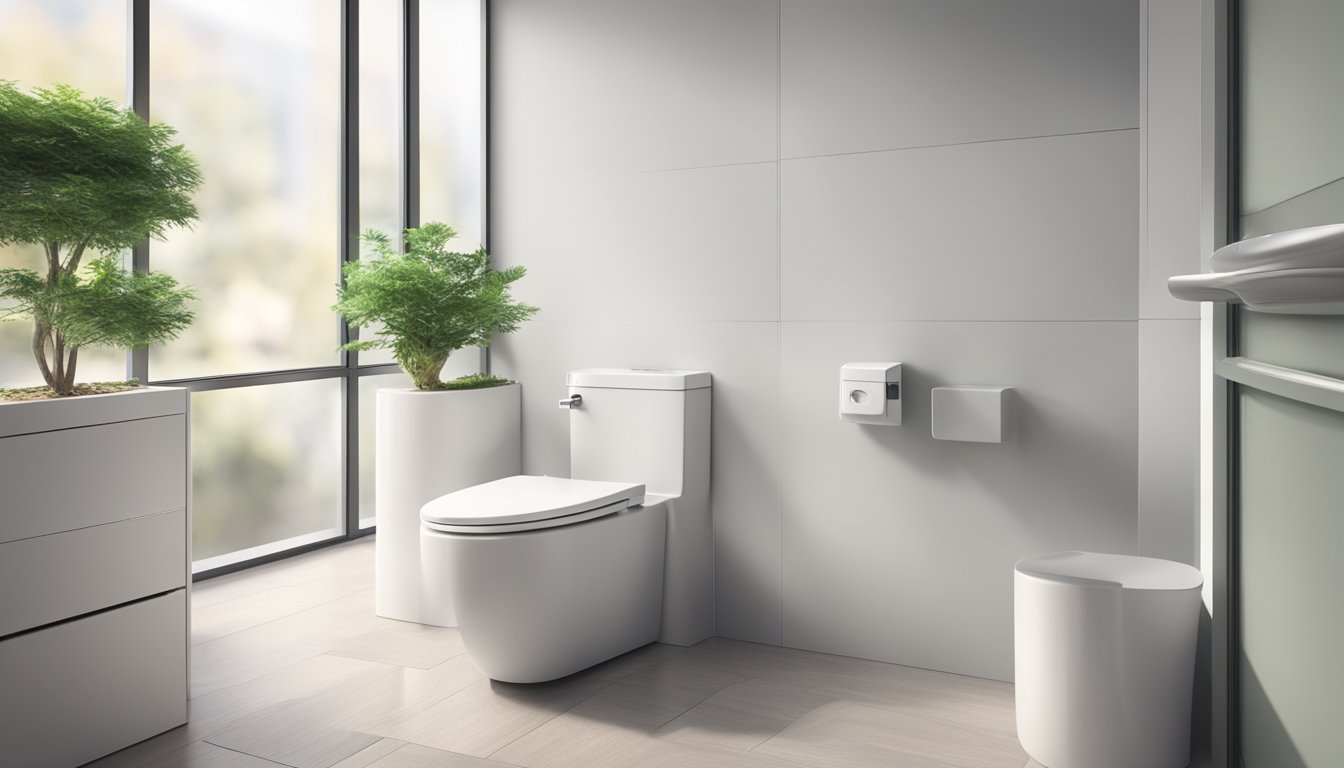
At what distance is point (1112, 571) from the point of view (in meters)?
2.02

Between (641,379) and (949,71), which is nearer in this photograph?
(949,71)

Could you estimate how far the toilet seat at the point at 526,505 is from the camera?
2.30 metres

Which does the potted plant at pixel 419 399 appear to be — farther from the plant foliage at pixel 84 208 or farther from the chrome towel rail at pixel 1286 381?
the chrome towel rail at pixel 1286 381

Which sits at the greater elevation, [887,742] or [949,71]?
[949,71]

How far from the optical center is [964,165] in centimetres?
252

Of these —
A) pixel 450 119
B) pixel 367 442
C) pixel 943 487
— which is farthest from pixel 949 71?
pixel 367 442

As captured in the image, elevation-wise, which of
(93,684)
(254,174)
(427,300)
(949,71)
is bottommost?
(93,684)

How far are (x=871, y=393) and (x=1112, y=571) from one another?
74 centimetres

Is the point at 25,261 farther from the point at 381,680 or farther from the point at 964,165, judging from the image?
the point at 964,165

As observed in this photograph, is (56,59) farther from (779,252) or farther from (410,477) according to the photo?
(779,252)

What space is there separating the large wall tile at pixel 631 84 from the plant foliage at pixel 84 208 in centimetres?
128

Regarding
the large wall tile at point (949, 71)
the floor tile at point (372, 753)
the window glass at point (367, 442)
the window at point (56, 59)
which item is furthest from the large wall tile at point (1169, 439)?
the window at point (56, 59)

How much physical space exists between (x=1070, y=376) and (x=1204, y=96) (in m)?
0.89

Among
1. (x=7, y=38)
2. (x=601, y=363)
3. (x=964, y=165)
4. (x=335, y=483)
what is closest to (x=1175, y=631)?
(x=964, y=165)
